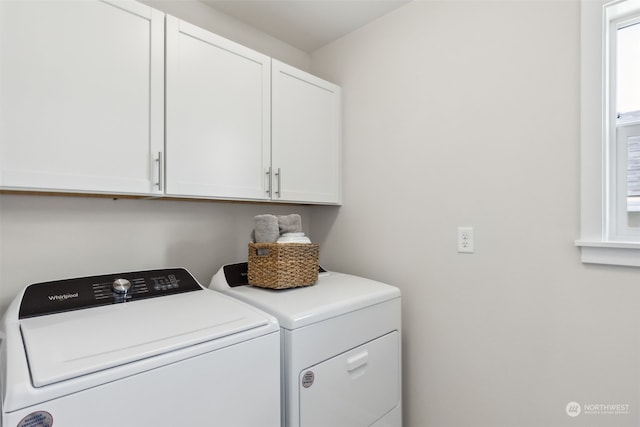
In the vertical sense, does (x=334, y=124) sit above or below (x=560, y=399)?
above

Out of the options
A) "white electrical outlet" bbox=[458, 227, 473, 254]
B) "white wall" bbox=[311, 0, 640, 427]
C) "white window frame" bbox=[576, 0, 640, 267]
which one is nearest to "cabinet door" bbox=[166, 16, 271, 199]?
"white wall" bbox=[311, 0, 640, 427]

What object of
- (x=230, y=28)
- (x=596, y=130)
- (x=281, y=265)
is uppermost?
(x=230, y=28)

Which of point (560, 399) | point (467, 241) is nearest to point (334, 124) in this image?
point (467, 241)

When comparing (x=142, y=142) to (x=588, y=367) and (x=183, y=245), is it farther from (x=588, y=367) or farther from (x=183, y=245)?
(x=588, y=367)

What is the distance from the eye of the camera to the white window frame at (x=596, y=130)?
1229 millimetres

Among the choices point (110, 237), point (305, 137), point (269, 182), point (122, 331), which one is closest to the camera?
point (122, 331)

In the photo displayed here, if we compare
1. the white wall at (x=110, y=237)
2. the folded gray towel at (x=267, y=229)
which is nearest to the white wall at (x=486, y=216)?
the folded gray towel at (x=267, y=229)

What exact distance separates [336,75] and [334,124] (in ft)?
1.13

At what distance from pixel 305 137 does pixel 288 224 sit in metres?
0.54

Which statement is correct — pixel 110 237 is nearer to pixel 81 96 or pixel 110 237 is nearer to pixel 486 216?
pixel 81 96

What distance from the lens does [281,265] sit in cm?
145

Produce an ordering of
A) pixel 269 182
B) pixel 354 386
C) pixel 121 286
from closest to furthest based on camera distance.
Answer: pixel 121 286 < pixel 354 386 < pixel 269 182

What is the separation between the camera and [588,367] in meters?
1.27

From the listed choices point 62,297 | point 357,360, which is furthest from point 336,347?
point 62,297
